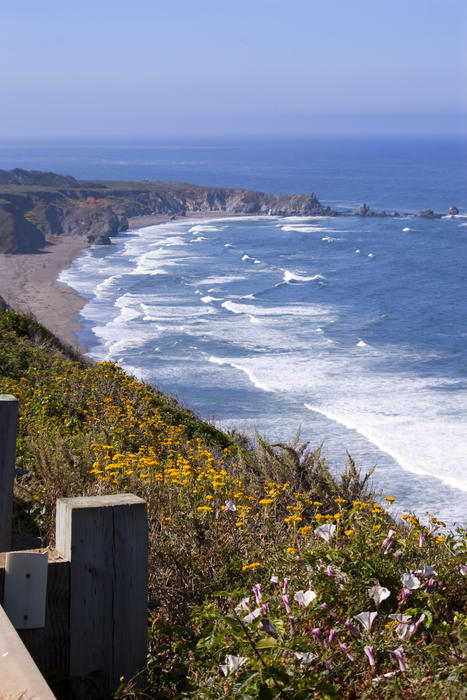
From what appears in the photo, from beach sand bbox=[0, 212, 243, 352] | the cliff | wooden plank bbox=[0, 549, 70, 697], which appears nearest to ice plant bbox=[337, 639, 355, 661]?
wooden plank bbox=[0, 549, 70, 697]

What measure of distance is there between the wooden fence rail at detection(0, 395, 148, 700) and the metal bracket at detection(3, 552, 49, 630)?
42mm

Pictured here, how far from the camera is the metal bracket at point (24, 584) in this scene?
2.18 metres

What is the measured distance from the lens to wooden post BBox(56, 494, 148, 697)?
223 centimetres

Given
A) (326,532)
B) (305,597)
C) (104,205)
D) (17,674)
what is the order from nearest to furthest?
(17,674) < (305,597) < (326,532) < (104,205)

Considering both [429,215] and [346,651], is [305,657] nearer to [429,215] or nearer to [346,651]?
[346,651]

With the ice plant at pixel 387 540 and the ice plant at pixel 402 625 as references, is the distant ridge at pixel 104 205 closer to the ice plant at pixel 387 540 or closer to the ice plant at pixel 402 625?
the ice plant at pixel 387 540

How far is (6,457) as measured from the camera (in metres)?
3.09

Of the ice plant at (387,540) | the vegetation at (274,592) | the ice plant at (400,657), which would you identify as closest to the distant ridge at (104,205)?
the vegetation at (274,592)


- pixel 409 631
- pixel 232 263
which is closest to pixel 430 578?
pixel 409 631

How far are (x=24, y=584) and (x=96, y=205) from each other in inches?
3770

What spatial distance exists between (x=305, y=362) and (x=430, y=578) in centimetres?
2863

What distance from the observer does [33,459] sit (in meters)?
5.20

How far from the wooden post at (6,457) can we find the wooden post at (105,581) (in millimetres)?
864

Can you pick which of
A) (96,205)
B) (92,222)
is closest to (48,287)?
(92,222)
